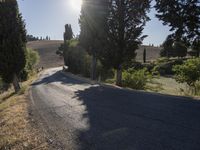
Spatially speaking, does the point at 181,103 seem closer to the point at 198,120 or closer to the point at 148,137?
the point at 198,120

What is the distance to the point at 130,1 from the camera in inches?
909

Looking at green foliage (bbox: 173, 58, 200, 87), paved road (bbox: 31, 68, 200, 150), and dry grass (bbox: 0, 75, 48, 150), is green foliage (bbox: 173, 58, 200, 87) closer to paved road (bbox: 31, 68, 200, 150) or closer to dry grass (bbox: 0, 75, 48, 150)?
paved road (bbox: 31, 68, 200, 150)

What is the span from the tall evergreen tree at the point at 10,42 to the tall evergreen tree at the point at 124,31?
27.7ft

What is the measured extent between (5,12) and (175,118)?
64.8 ft

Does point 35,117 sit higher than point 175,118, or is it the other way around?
point 175,118

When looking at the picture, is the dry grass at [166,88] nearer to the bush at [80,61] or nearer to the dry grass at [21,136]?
the bush at [80,61]

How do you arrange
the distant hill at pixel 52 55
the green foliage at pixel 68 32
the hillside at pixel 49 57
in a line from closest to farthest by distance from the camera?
1. the green foliage at pixel 68 32
2. the distant hill at pixel 52 55
3. the hillside at pixel 49 57

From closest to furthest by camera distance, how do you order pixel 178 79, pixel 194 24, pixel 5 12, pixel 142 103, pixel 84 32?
pixel 142 103 → pixel 194 24 → pixel 178 79 → pixel 5 12 → pixel 84 32

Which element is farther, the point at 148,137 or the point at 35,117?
the point at 35,117

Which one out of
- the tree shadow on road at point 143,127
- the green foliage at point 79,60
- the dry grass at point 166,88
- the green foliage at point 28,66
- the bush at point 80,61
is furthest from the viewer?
the green foliage at point 79,60

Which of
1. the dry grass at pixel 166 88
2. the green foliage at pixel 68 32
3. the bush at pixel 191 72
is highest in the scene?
the green foliage at pixel 68 32

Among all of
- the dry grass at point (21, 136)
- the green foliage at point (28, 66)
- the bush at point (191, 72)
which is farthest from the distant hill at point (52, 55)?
the dry grass at point (21, 136)

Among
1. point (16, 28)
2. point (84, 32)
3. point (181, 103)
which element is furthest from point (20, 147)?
point (84, 32)

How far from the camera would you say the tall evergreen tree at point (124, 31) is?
23.1 m
